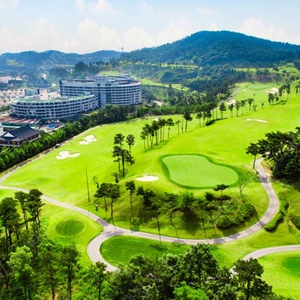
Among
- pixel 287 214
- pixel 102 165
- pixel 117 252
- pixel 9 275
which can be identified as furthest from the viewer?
pixel 102 165

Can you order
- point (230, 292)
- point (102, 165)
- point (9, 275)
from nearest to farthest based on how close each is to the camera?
point (230, 292)
point (9, 275)
point (102, 165)

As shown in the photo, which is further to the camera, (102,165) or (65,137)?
(65,137)

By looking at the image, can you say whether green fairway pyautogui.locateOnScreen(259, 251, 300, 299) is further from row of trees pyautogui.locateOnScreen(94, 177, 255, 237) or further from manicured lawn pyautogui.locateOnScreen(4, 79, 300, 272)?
row of trees pyautogui.locateOnScreen(94, 177, 255, 237)

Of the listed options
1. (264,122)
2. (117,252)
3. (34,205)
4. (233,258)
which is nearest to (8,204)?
(34,205)

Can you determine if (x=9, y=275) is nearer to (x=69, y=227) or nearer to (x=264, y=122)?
(x=69, y=227)

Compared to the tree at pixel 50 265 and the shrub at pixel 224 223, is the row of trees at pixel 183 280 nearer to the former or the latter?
the tree at pixel 50 265

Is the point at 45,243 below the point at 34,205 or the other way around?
below

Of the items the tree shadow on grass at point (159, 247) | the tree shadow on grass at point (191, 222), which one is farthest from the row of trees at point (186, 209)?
the tree shadow on grass at point (159, 247)

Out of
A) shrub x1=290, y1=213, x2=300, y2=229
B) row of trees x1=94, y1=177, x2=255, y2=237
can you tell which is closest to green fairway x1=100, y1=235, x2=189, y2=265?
row of trees x1=94, y1=177, x2=255, y2=237
